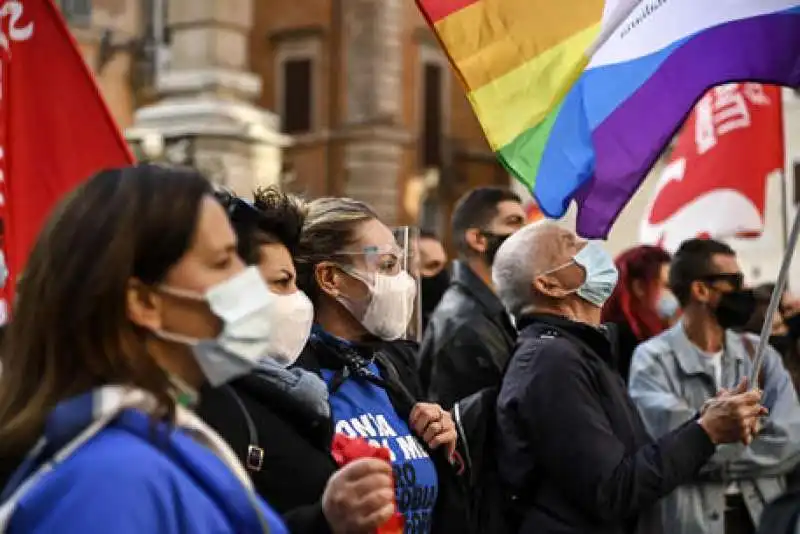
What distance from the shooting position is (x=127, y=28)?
2673 cm

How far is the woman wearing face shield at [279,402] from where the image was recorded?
10.4ft

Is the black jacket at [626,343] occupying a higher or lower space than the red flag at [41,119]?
lower

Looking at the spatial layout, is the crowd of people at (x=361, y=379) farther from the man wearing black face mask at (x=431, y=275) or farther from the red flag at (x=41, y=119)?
the red flag at (x=41, y=119)

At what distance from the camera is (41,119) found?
5.10 metres

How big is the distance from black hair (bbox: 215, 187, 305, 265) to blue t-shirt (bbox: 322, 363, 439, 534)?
0.38 metres

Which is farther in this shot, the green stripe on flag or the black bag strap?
the black bag strap

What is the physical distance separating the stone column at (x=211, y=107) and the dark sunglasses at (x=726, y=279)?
Result: 7.05m

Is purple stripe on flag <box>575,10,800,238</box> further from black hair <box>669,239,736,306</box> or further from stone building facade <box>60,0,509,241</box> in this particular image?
stone building facade <box>60,0,509,241</box>

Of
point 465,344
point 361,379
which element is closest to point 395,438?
point 361,379

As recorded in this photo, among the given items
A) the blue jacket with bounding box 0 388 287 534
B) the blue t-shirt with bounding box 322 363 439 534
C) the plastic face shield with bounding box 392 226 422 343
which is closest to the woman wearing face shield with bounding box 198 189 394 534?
the blue t-shirt with bounding box 322 363 439 534

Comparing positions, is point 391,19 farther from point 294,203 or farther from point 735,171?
point 294,203

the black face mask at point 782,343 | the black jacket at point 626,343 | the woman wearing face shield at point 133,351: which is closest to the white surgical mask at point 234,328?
the woman wearing face shield at point 133,351

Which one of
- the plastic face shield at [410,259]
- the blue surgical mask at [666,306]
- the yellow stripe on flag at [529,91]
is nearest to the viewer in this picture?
the plastic face shield at [410,259]

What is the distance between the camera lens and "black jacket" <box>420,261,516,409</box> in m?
5.34
